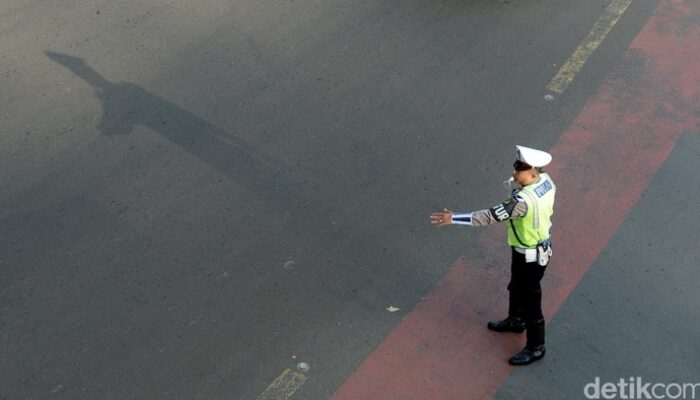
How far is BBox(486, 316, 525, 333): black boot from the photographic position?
24.0 ft

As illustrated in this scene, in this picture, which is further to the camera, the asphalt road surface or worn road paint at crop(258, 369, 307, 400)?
the asphalt road surface

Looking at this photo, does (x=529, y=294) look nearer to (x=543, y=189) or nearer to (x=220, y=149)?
(x=543, y=189)

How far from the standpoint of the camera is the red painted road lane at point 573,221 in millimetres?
7039

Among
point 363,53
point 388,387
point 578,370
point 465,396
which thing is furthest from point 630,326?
point 363,53

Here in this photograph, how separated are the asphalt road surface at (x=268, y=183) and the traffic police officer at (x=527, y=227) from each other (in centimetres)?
41

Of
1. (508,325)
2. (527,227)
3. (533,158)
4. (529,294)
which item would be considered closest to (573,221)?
(508,325)

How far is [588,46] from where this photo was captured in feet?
34.7

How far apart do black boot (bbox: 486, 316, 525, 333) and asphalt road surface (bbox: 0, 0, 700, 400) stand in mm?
303

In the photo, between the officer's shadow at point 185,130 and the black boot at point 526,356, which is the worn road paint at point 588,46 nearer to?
the officer's shadow at point 185,130

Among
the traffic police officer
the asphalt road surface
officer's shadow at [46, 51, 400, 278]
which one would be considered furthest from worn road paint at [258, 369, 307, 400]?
the traffic police officer

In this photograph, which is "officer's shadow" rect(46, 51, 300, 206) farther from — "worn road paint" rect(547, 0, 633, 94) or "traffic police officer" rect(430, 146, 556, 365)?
"worn road paint" rect(547, 0, 633, 94)

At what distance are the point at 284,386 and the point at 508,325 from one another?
1972mm

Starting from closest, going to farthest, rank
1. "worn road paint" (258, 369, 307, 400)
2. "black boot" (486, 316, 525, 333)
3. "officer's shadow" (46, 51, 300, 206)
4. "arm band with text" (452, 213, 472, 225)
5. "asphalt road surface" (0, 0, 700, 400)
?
1. "arm band with text" (452, 213, 472, 225)
2. "worn road paint" (258, 369, 307, 400)
3. "asphalt road surface" (0, 0, 700, 400)
4. "black boot" (486, 316, 525, 333)
5. "officer's shadow" (46, 51, 300, 206)

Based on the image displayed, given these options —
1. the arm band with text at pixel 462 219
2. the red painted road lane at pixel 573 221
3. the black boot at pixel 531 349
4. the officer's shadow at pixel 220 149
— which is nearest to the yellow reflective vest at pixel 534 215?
the arm band with text at pixel 462 219
